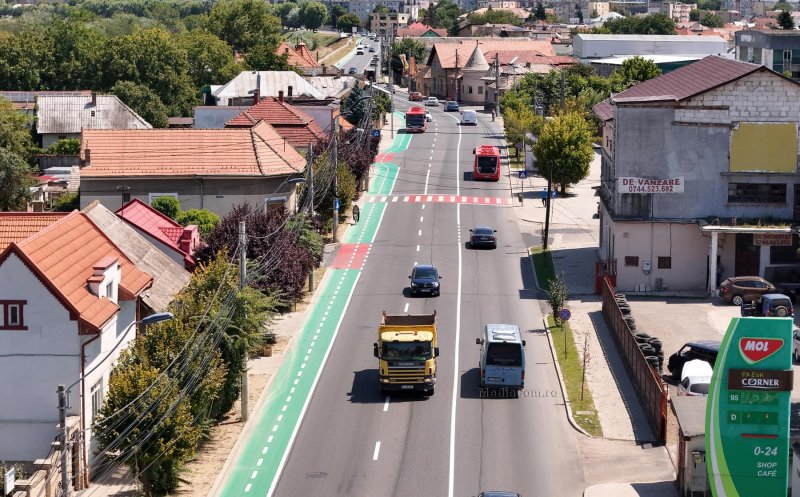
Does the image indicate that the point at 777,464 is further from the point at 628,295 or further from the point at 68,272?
the point at 628,295

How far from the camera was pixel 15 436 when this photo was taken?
141ft

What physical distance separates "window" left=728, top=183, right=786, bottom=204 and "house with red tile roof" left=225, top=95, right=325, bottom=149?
35887 mm

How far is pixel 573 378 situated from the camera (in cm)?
5484

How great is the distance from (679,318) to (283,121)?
1750 inches

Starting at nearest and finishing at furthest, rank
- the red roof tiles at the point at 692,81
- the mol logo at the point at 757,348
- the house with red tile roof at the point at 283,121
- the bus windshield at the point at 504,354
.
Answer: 1. the mol logo at the point at 757,348
2. the bus windshield at the point at 504,354
3. the red roof tiles at the point at 692,81
4. the house with red tile roof at the point at 283,121

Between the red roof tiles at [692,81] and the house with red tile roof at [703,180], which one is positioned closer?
the house with red tile roof at [703,180]

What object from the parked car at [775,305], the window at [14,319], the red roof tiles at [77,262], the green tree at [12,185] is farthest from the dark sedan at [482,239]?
the window at [14,319]

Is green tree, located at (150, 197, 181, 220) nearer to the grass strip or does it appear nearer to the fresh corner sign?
the grass strip

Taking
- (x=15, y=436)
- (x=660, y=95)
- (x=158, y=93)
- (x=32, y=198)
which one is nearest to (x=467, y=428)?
(x=15, y=436)

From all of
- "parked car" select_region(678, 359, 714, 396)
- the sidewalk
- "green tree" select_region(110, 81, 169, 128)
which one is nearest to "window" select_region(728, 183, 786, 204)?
the sidewalk

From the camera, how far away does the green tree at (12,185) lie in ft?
315

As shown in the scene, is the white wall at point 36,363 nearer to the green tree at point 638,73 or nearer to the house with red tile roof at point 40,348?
the house with red tile roof at point 40,348

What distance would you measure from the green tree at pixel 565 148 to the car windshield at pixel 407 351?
48.7 meters

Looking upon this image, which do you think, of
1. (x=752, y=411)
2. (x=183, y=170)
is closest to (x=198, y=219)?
(x=183, y=170)
